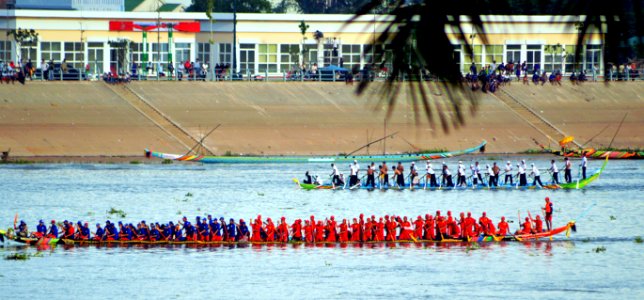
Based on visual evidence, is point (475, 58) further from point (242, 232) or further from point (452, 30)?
point (242, 232)

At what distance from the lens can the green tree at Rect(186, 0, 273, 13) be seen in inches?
127

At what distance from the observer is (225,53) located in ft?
17.2

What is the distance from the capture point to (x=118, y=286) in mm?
32312

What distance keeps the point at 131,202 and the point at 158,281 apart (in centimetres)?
1730

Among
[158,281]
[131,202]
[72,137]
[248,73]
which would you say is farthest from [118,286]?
[72,137]

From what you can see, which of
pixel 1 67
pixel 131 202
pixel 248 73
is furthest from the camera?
pixel 131 202

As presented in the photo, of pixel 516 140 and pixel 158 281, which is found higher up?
pixel 516 140

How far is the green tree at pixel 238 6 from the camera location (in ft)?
10.6

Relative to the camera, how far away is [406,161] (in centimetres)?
5797

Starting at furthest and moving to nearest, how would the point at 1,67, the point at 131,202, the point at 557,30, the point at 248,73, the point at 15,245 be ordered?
1. the point at 131,202
2. the point at 15,245
3. the point at 248,73
4. the point at 1,67
5. the point at 557,30

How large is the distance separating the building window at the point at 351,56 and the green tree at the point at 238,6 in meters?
0.37

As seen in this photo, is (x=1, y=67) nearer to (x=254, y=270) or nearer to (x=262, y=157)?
(x=254, y=270)

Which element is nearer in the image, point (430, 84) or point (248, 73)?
point (430, 84)

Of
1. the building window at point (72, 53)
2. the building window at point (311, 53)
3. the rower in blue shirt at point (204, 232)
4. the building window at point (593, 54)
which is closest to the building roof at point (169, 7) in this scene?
the building window at point (311, 53)
